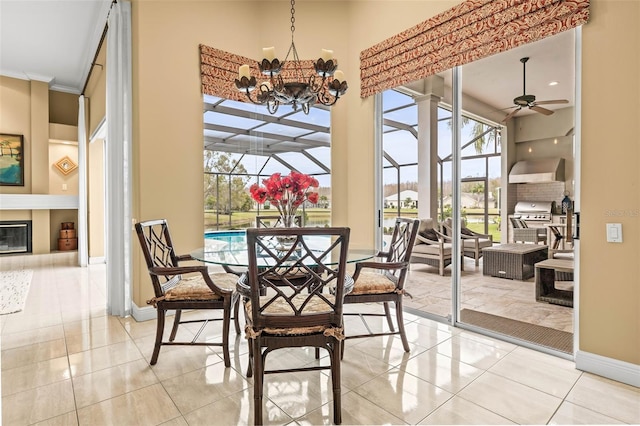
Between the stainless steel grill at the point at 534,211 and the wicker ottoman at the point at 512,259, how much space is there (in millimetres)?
276

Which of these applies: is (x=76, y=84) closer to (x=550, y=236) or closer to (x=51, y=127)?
(x=51, y=127)

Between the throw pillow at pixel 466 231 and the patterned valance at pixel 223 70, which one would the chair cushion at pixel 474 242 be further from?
the patterned valance at pixel 223 70

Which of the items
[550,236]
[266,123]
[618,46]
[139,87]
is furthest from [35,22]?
[550,236]

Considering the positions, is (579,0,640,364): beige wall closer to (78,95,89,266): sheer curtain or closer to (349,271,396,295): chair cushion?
(349,271,396,295): chair cushion

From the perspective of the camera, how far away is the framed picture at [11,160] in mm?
6418

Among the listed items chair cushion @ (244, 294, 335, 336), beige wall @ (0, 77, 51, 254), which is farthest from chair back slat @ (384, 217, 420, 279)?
beige wall @ (0, 77, 51, 254)

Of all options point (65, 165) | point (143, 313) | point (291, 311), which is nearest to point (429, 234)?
point (291, 311)

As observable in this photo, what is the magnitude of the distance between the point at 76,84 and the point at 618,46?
8367mm

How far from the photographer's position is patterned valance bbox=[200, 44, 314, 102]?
363 cm

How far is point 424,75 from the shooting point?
10.3 feet

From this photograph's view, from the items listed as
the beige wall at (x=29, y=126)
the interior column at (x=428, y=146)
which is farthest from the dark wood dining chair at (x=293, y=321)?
the beige wall at (x=29, y=126)

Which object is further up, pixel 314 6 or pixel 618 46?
pixel 314 6

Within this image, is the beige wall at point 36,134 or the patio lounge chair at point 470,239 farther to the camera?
the beige wall at point 36,134

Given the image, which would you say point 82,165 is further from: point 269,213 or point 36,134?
point 269,213
